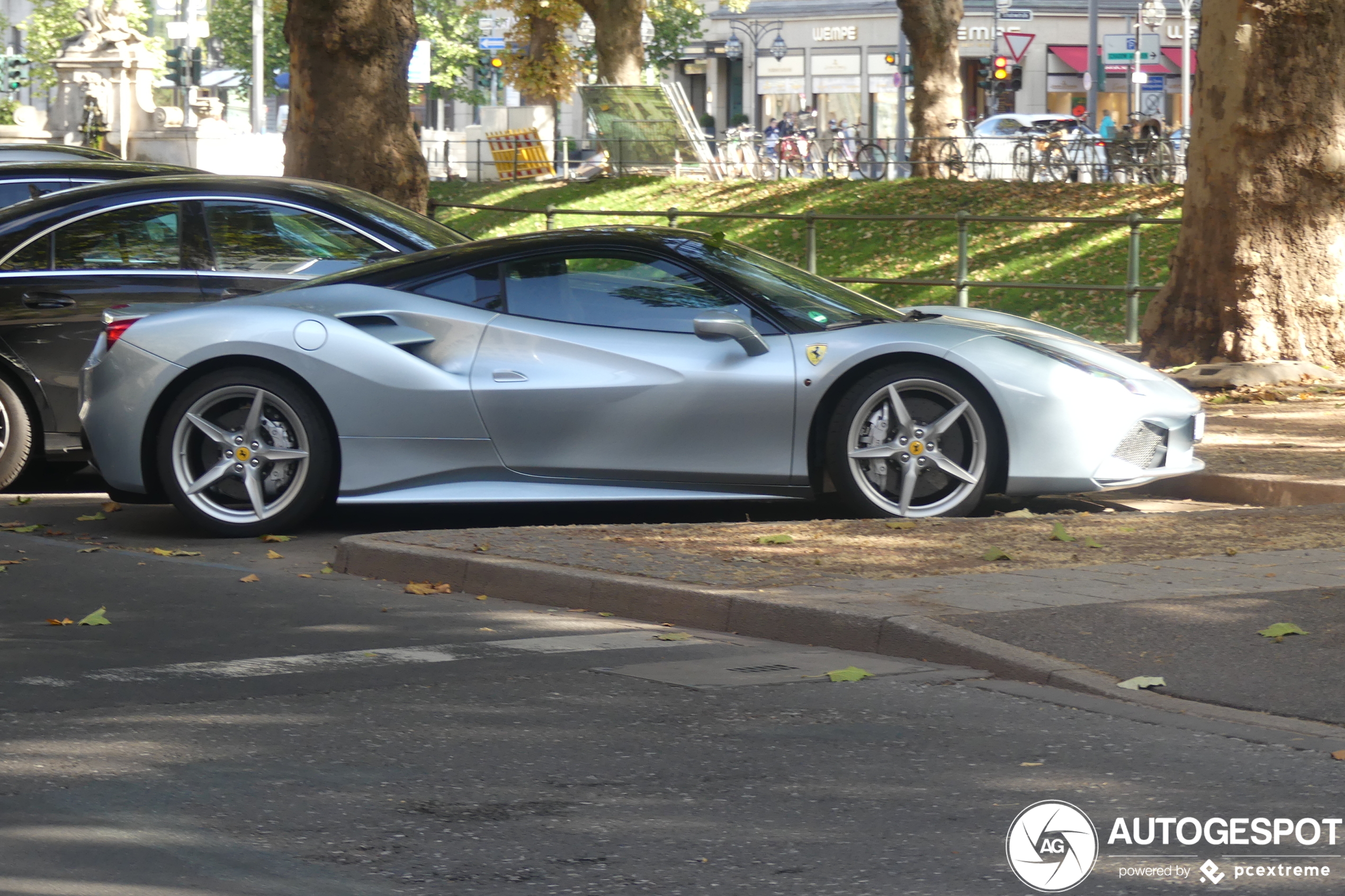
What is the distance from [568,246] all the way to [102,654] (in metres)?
3.04

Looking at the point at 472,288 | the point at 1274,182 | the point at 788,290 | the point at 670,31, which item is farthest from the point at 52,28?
the point at 788,290

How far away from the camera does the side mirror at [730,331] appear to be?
777cm

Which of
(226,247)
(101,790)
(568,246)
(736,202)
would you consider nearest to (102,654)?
(101,790)

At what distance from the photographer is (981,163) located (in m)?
30.8

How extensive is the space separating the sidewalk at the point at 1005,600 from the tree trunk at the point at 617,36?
110ft

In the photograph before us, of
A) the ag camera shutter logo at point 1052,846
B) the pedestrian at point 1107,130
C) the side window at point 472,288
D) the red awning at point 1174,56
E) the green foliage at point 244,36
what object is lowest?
the ag camera shutter logo at point 1052,846

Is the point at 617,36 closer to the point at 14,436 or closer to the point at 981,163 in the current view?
the point at 981,163

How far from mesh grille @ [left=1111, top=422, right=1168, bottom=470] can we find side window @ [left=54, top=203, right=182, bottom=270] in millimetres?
4722

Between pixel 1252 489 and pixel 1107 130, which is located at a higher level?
pixel 1107 130

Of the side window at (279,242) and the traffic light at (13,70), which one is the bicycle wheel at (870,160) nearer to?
the side window at (279,242)

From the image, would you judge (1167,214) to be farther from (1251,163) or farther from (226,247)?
(226,247)

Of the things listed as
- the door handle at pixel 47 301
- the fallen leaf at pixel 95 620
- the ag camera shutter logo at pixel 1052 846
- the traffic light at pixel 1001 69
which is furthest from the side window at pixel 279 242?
the traffic light at pixel 1001 69

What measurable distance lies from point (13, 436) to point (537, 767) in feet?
18.5

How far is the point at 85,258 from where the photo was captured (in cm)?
939
